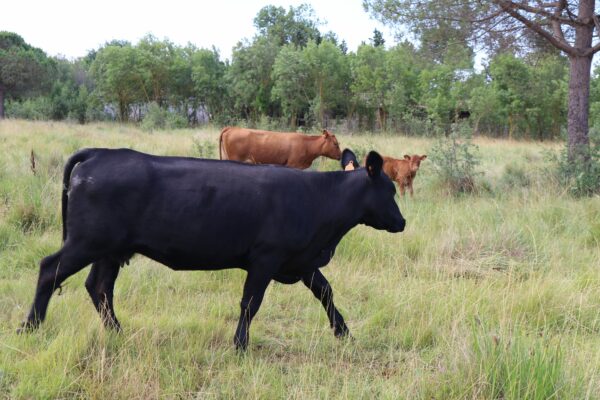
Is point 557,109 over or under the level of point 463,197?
over

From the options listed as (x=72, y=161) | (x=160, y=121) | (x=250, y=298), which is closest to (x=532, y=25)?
(x=250, y=298)

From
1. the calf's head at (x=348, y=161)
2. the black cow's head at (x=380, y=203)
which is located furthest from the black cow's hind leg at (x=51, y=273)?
the calf's head at (x=348, y=161)

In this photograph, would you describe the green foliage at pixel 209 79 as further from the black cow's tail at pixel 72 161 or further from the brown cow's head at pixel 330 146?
the black cow's tail at pixel 72 161

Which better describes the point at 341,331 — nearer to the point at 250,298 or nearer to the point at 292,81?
the point at 250,298

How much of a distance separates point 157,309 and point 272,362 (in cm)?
121

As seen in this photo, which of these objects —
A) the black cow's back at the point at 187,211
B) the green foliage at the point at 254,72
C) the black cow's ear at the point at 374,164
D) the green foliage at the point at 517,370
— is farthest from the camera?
the green foliage at the point at 254,72

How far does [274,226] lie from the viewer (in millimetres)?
3422

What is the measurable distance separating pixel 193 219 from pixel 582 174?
747cm

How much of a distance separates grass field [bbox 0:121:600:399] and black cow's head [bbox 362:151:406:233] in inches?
29.5

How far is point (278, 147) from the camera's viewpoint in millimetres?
12281

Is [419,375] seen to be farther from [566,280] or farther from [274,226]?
[566,280]

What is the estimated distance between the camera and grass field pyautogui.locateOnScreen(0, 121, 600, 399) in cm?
282

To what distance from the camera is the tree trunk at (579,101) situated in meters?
10.0

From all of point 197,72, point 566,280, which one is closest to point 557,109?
point 197,72
